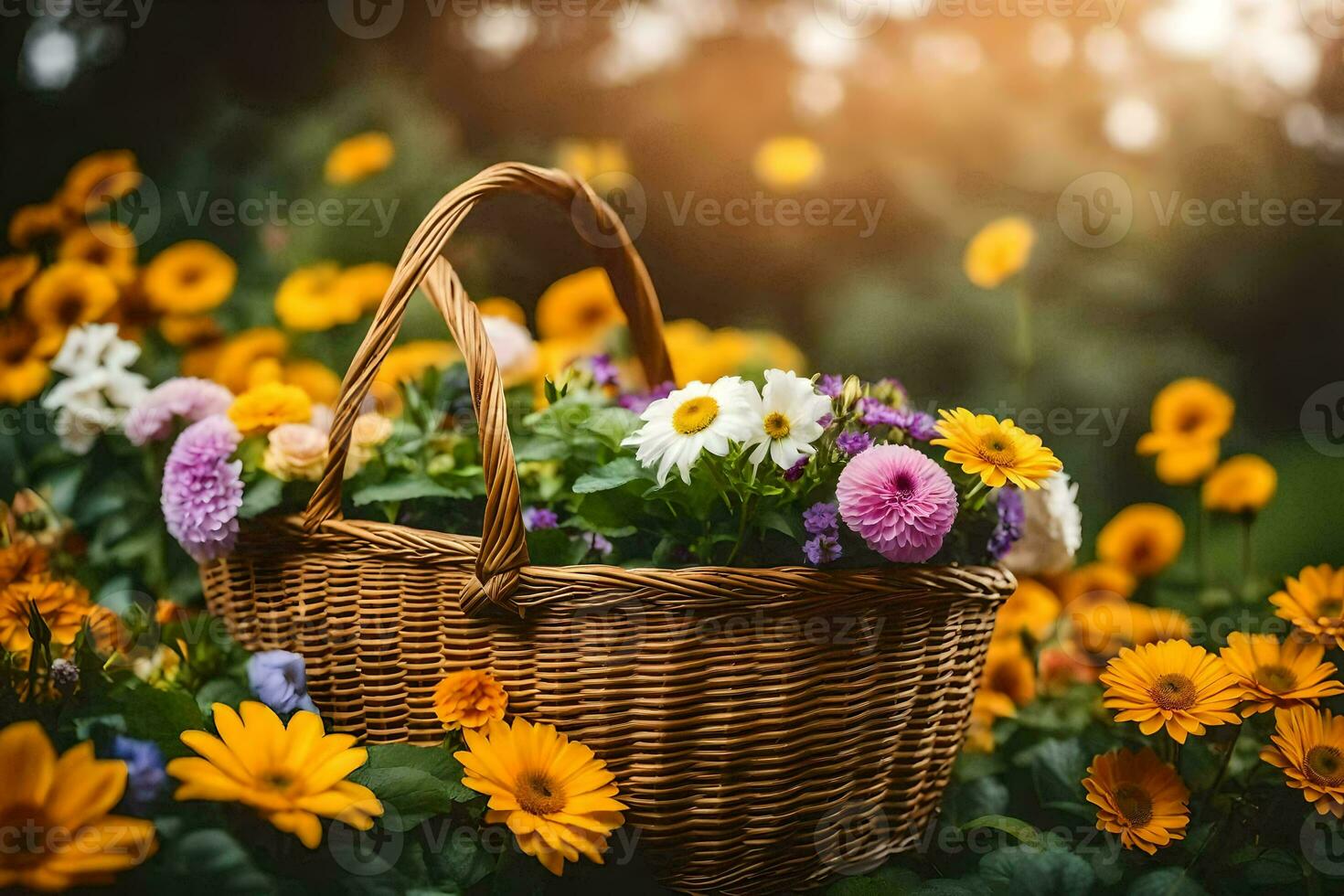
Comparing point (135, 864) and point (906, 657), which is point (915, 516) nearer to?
point (906, 657)

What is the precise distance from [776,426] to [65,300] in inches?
37.6

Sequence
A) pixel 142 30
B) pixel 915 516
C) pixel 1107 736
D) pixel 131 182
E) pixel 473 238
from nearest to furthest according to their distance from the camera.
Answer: pixel 915 516, pixel 1107 736, pixel 131 182, pixel 142 30, pixel 473 238

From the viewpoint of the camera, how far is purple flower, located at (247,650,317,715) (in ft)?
2.46

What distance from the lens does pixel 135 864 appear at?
530mm

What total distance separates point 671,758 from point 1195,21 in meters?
1.62

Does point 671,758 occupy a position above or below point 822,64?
below

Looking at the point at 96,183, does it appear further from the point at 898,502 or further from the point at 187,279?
the point at 898,502

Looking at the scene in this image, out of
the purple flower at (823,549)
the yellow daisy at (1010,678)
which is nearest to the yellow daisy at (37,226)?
the purple flower at (823,549)

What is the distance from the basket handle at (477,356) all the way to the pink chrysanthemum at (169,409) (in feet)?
0.92

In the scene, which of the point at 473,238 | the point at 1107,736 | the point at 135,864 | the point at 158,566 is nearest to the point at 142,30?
the point at 473,238

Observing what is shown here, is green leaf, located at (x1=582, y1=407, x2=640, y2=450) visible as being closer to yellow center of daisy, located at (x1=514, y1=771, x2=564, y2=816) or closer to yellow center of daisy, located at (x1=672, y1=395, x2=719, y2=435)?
yellow center of daisy, located at (x1=672, y1=395, x2=719, y2=435)

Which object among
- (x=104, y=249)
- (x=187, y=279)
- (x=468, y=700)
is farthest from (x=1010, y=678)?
(x=104, y=249)

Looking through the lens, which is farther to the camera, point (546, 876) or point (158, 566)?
point (158, 566)

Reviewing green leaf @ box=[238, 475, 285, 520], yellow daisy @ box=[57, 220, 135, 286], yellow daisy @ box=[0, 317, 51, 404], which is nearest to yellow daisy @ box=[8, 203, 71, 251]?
yellow daisy @ box=[57, 220, 135, 286]
